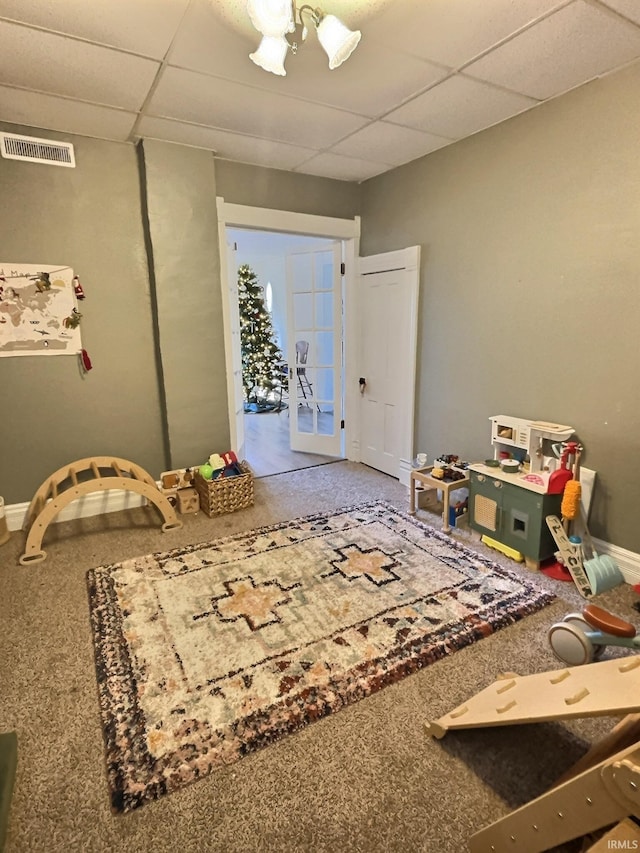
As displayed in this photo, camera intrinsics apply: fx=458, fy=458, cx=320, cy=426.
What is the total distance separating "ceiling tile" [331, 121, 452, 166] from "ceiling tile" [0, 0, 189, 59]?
4.62 ft

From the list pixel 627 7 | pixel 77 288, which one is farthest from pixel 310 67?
pixel 77 288

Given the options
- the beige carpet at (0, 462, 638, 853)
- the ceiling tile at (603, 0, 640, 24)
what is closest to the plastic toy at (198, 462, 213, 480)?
the beige carpet at (0, 462, 638, 853)

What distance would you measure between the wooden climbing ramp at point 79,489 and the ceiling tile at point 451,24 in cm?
271

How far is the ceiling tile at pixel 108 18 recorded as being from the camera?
173cm

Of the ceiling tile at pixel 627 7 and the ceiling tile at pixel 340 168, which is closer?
the ceiling tile at pixel 627 7

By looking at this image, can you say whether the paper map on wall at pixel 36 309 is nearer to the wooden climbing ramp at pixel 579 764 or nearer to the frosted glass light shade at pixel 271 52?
the frosted glass light shade at pixel 271 52

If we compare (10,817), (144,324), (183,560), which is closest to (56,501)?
(183,560)

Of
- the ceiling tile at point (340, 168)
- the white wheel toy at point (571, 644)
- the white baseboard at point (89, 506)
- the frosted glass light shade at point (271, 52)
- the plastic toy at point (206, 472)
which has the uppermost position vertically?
the ceiling tile at point (340, 168)

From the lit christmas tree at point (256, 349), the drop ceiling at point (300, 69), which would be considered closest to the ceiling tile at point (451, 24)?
the drop ceiling at point (300, 69)

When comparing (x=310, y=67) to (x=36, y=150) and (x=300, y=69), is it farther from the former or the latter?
(x=36, y=150)

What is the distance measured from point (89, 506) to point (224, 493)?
102 centimetres

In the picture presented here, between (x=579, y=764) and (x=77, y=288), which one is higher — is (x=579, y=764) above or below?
below

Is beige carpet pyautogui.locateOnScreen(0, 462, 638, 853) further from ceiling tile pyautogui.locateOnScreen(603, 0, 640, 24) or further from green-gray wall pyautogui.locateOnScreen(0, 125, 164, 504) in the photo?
ceiling tile pyautogui.locateOnScreen(603, 0, 640, 24)

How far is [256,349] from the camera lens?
23.9 feet
